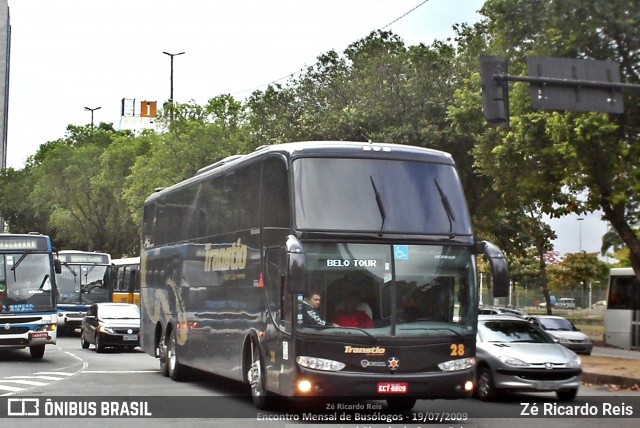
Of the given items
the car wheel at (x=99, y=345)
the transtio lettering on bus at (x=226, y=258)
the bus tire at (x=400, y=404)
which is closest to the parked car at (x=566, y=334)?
the car wheel at (x=99, y=345)

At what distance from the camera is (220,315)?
18.4m

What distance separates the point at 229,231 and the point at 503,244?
107ft

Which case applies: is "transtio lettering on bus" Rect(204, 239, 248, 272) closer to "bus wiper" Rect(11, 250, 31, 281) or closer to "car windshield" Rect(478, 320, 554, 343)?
"car windshield" Rect(478, 320, 554, 343)

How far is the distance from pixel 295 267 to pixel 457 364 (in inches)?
107

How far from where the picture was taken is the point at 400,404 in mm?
15734

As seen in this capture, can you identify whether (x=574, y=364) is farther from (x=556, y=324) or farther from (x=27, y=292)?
(x=556, y=324)

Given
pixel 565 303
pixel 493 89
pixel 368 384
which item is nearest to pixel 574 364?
pixel 493 89

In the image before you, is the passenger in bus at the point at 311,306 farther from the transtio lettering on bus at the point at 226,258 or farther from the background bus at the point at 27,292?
the background bus at the point at 27,292

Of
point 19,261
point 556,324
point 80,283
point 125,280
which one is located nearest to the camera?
point 19,261

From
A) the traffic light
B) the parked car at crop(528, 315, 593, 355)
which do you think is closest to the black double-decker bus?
the traffic light

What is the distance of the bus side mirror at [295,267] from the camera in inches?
527

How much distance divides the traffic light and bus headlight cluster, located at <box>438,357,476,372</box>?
4869 millimetres

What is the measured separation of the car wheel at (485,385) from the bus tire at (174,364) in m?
6.28

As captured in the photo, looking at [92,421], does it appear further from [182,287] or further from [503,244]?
[503,244]
